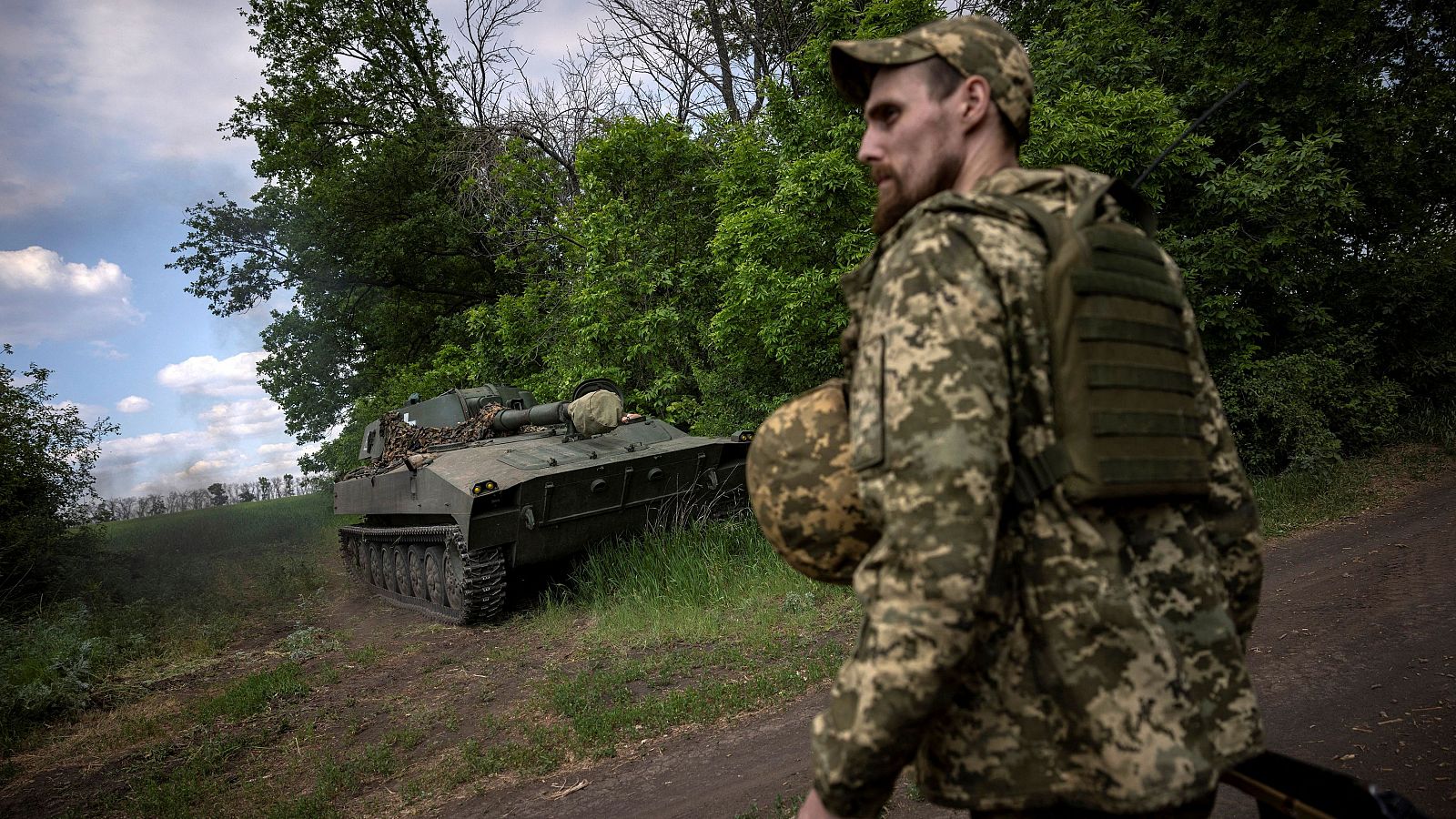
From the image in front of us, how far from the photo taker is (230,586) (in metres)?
12.8

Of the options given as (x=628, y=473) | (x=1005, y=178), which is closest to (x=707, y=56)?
(x=628, y=473)

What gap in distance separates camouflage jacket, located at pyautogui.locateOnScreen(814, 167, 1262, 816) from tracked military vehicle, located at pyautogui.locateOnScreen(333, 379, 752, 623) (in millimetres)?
7229

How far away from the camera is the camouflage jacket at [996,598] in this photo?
123cm

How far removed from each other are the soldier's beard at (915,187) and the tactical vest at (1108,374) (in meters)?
0.16

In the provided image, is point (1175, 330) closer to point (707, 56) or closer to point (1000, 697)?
point (1000, 697)

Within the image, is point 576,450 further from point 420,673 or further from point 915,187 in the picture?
point 915,187

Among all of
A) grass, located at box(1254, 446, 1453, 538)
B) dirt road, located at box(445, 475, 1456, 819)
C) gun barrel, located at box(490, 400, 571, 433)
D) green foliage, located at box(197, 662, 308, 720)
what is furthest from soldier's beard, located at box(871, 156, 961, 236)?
gun barrel, located at box(490, 400, 571, 433)

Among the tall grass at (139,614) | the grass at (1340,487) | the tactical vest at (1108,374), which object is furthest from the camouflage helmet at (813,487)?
the grass at (1340,487)

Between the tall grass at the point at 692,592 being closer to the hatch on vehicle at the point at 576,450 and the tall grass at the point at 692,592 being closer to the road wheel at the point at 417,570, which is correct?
the hatch on vehicle at the point at 576,450

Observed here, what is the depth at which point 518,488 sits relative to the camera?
8.33 metres

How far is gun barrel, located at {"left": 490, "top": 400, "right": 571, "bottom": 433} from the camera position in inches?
389

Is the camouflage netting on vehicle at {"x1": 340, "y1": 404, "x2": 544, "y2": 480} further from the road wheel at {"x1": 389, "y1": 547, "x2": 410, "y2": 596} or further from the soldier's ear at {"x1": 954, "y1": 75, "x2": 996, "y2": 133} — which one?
the soldier's ear at {"x1": 954, "y1": 75, "x2": 996, "y2": 133}

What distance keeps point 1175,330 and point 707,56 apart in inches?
717

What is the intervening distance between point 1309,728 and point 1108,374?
132 inches
